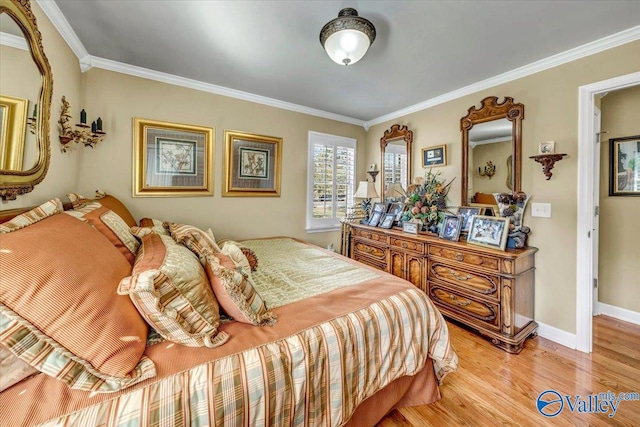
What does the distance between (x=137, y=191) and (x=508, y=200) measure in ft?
11.9

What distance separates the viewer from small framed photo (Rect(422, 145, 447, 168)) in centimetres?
297

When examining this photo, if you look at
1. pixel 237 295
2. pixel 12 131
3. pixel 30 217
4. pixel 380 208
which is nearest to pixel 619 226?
pixel 380 208

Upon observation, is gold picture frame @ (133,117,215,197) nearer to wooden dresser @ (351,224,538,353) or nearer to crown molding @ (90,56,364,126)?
crown molding @ (90,56,364,126)

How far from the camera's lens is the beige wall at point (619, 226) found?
2502mm

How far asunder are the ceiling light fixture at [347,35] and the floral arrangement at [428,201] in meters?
1.80

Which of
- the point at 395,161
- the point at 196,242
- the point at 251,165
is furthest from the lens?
the point at 395,161

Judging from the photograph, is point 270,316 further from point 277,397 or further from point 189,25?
point 189,25

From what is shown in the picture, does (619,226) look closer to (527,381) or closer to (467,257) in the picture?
(467,257)

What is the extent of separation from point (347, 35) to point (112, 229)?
1.79 m

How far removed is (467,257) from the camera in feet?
7.50

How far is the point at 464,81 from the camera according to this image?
2584 millimetres

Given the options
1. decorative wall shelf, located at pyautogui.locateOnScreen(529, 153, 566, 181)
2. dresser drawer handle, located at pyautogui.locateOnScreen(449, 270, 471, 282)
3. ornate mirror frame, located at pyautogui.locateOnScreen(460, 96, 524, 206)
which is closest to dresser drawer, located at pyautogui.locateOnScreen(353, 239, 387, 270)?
dresser drawer handle, located at pyautogui.locateOnScreen(449, 270, 471, 282)

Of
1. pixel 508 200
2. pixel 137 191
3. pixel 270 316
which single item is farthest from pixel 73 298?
pixel 508 200

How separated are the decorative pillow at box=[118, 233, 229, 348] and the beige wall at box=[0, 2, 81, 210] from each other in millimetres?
1087
